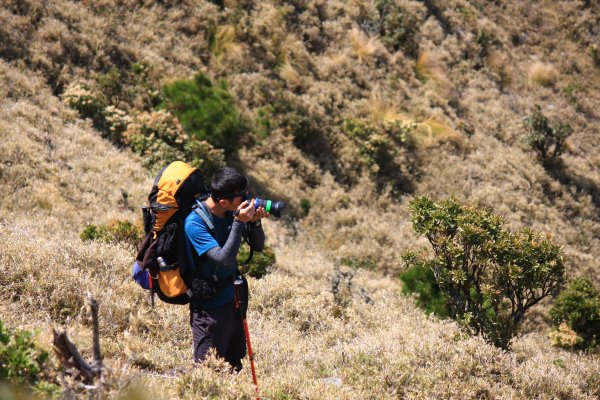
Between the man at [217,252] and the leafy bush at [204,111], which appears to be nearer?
the man at [217,252]

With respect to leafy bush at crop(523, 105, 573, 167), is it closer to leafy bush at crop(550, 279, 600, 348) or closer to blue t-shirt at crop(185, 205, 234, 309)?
leafy bush at crop(550, 279, 600, 348)

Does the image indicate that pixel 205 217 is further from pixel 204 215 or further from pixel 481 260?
pixel 481 260

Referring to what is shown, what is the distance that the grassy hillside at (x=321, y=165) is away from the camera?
16.7 ft

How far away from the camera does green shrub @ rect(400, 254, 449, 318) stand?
8.47 m

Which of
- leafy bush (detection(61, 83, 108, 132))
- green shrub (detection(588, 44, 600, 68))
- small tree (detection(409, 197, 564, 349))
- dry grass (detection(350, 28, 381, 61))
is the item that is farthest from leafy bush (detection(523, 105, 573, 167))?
leafy bush (detection(61, 83, 108, 132))

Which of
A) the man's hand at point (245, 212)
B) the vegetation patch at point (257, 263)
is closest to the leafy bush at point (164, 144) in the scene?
the vegetation patch at point (257, 263)

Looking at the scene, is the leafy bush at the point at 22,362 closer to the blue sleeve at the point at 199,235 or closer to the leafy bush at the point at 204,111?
the blue sleeve at the point at 199,235

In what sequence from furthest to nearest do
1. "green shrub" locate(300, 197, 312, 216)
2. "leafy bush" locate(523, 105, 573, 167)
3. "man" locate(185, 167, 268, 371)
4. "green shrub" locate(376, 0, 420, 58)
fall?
1. "green shrub" locate(376, 0, 420, 58)
2. "leafy bush" locate(523, 105, 573, 167)
3. "green shrub" locate(300, 197, 312, 216)
4. "man" locate(185, 167, 268, 371)

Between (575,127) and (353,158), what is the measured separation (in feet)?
30.2

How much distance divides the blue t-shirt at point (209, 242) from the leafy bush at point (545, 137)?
14.2 m

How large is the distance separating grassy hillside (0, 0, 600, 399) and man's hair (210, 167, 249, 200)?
1.27m

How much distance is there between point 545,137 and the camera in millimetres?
15609

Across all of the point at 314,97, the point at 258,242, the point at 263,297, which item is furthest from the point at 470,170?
the point at 258,242

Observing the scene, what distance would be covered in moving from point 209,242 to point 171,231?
316 millimetres
